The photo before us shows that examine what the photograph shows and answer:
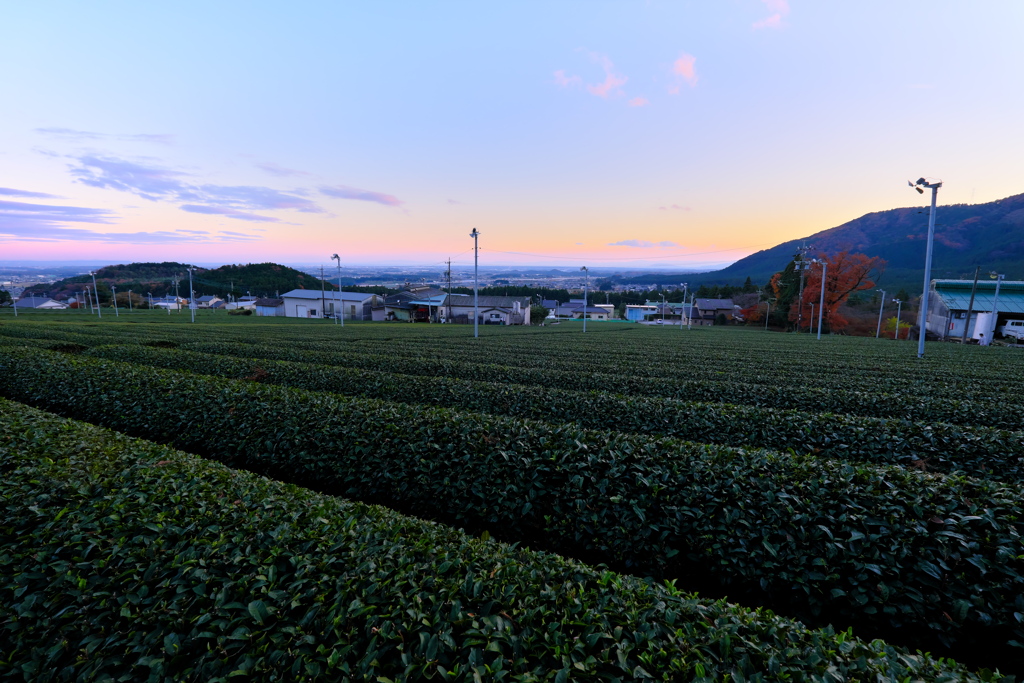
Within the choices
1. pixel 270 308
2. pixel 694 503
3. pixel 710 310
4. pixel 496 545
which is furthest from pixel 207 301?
pixel 694 503

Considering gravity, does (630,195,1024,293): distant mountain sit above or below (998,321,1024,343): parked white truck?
above

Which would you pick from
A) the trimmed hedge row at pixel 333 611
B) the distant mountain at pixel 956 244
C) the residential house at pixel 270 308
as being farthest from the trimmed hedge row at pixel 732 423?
the distant mountain at pixel 956 244

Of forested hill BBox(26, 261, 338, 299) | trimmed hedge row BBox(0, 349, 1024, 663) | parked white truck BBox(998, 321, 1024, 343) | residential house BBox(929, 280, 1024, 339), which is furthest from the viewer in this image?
forested hill BBox(26, 261, 338, 299)

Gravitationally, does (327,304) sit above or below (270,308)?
above

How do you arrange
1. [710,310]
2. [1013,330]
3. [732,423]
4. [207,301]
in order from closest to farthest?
[732,423] < [1013,330] < [710,310] < [207,301]

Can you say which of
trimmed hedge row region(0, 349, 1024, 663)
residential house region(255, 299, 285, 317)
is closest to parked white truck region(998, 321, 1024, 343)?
trimmed hedge row region(0, 349, 1024, 663)

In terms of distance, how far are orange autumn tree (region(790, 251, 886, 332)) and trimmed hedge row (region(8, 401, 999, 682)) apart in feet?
229

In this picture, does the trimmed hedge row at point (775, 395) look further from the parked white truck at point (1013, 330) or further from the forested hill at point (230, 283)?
the forested hill at point (230, 283)

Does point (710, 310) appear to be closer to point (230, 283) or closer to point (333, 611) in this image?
point (333, 611)

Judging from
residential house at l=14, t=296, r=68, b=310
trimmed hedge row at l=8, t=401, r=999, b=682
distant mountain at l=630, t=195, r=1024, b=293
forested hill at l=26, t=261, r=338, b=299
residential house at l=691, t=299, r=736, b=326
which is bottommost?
residential house at l=691, t=299, r=736, b=326

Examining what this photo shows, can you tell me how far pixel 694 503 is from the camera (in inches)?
218

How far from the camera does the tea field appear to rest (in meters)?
3.04

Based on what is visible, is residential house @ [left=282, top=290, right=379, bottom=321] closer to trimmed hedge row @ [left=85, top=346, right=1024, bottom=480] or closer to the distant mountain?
trimmed hedge row @ [left=85, top=346, right=1024, bottom=480]

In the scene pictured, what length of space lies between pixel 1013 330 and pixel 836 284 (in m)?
19.0
